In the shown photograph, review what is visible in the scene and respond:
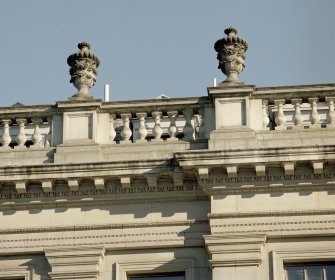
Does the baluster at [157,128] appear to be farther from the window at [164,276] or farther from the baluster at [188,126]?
the window at [164,276]

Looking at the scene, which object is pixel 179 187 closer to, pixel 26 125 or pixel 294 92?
pixel 294 92

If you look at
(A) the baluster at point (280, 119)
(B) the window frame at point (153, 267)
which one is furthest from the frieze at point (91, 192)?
(A) the baluster at point (280, 119)

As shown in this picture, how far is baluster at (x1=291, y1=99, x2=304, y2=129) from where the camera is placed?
30.4 meters

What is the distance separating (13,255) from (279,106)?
6.33 metres

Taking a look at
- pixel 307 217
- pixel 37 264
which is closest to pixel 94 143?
Answer: pixel 37 264

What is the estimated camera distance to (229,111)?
30.5 metres

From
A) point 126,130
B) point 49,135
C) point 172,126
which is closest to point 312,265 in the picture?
point 172,126

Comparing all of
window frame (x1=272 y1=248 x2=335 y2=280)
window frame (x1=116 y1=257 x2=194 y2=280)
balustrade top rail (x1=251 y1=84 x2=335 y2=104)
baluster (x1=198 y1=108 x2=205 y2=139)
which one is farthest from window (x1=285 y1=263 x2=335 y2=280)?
balustrade top rail (x1=251 y1=84 x2=335 y2=104)

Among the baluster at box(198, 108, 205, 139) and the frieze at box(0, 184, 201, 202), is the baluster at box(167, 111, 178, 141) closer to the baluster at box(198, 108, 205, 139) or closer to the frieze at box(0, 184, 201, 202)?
the baluster at box(198, 108, 205, 139)

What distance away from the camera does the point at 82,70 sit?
1242 inches

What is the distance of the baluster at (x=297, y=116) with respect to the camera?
30391mm

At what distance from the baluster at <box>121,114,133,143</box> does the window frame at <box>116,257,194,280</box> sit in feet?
9.22

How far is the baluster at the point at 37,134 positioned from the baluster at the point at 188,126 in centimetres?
309

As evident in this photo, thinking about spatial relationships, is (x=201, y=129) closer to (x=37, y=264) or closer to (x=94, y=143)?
(x=94, y=143)
